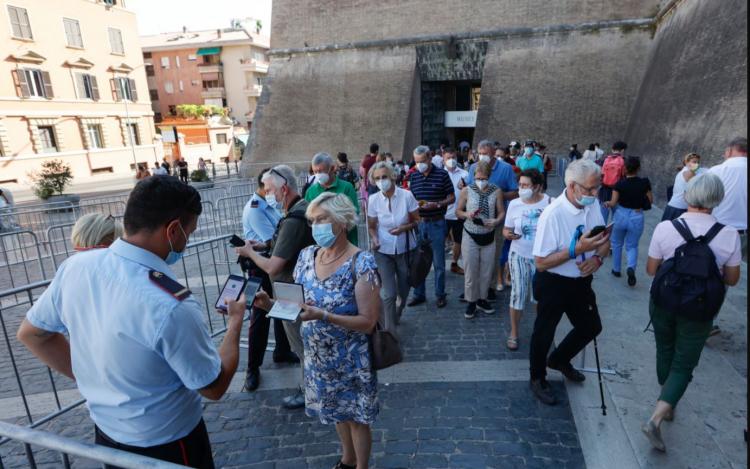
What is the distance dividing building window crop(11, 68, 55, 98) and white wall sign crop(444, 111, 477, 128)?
2511cm

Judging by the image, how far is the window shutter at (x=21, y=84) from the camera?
25.8 meters

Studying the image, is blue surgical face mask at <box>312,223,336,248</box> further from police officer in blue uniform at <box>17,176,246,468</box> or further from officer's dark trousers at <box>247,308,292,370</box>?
officer's dark trousers at <box>247,308,292,370</box>

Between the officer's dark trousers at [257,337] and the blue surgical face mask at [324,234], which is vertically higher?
the blue surgical face mask at [324,234]

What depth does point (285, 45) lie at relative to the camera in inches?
998

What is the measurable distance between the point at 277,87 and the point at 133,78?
16.0 meters

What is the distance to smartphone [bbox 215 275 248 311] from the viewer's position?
6.77ft

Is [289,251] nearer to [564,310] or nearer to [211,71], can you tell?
[564,310]

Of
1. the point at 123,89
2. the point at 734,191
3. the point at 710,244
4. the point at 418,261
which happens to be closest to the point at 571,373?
the point at 710,244

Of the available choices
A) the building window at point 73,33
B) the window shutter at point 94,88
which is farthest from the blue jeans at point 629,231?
the building window at point 73,33

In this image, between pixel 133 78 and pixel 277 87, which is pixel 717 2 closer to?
pixel 277 87

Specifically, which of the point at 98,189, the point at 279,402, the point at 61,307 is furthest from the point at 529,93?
the point at 98,189

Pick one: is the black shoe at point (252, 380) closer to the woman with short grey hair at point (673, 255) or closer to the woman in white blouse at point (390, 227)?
the woman in white blouse at point (390, 227)

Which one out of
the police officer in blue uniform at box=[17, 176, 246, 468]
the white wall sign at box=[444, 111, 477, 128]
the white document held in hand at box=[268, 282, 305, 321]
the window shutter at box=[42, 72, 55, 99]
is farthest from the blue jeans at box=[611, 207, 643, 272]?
the window shutter at box=[42, 72, 55, 99]

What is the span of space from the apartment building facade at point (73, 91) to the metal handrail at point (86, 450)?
3070cm
